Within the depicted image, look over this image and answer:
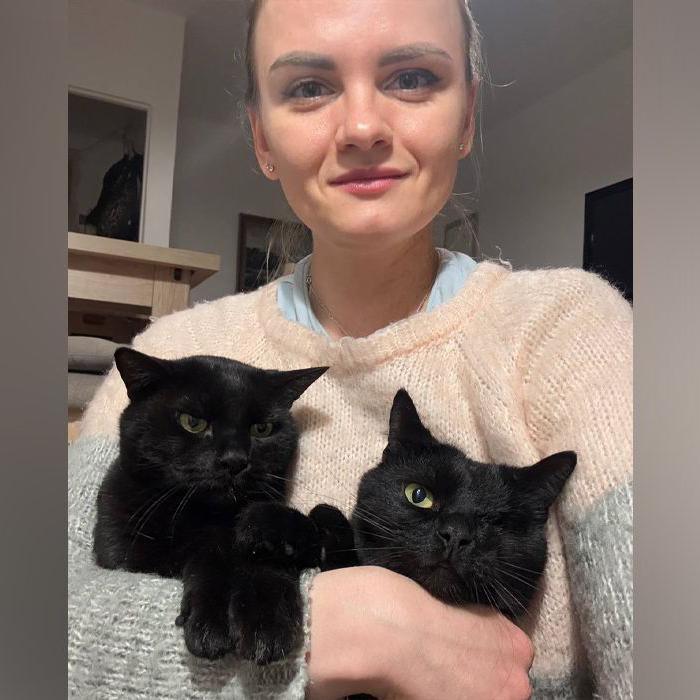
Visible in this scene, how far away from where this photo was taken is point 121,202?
19.2 inches

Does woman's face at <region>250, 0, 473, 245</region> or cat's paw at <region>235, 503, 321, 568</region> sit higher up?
woman's face at <region>250, 0, 473, 245</region>

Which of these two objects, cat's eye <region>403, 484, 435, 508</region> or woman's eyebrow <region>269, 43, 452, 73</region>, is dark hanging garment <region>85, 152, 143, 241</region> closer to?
woman's eyebrow <region>269, 43, 452, 73</region>

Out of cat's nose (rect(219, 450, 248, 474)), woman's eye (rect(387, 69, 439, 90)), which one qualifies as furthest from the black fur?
woman's eye (rect(387, 69, 439, 90))

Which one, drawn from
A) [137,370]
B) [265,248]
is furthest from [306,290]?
[137,370]

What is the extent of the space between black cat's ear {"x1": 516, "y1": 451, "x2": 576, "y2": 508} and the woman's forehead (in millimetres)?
294

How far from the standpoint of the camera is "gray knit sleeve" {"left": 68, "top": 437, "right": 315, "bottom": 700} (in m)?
0.44

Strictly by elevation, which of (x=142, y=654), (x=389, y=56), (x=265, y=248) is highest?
(x=389, y=56)

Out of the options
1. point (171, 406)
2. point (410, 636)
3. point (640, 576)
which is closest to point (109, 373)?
point (171, 406)

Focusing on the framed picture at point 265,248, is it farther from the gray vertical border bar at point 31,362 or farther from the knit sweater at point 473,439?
the gray vertical border bar at point 31,362

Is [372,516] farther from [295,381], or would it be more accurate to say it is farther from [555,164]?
[555,164]

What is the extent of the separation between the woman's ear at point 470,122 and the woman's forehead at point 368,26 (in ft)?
0.10

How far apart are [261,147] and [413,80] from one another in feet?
0.44

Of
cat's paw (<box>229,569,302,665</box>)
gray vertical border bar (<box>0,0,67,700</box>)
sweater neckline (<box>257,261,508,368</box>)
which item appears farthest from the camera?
sweater neckline (<box>257,261,508,368</box>)

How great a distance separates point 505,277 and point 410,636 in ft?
0.97
